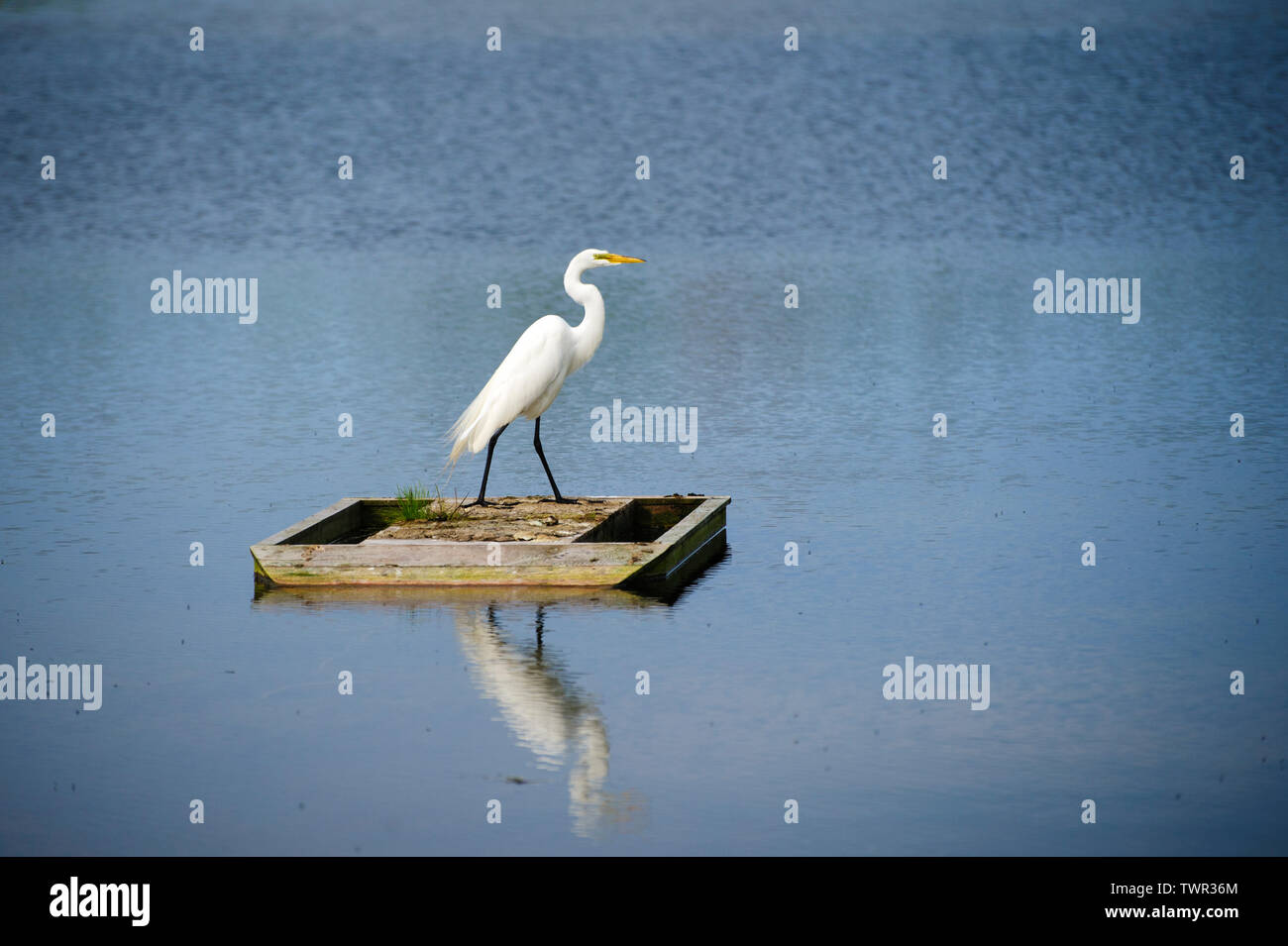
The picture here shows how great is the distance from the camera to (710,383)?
21.7 m

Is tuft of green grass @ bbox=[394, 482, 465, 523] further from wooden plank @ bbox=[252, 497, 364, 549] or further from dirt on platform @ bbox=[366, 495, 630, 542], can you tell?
wooden plank @ bbox=[252, 497, 364, 549]

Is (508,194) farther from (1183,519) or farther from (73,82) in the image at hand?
(1183,519)

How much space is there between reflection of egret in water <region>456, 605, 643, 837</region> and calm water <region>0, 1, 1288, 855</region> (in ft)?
0.08

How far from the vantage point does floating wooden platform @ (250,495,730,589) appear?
426 inches

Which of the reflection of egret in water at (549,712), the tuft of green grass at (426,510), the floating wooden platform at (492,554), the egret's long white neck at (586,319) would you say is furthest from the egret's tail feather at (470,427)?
the reflection of egret in water at (549,712)

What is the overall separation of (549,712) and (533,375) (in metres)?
4.23

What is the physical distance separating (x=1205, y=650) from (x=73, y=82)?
62.5 metres

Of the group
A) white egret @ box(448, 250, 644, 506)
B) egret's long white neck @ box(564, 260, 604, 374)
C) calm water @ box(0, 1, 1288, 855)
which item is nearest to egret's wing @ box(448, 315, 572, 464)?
white egret @ box(448, 250, 644, 506)

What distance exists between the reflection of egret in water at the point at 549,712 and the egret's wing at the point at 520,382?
222 centimetres

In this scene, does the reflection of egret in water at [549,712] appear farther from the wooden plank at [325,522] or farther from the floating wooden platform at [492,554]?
the wooden plank at [325,522]

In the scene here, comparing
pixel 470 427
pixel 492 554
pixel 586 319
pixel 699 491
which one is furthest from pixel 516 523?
pixel 699 491

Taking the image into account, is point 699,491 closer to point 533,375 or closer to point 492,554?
point 533,375

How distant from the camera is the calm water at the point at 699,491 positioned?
24.7 feet

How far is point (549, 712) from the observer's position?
8578 millimetres
